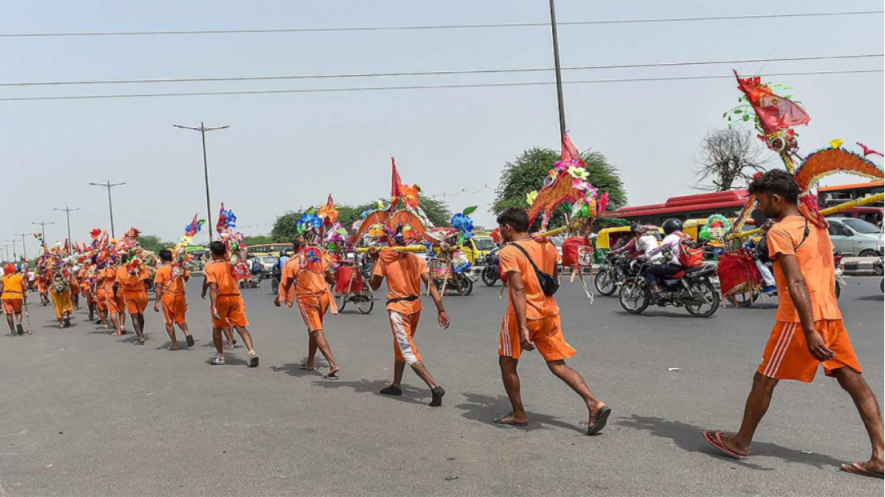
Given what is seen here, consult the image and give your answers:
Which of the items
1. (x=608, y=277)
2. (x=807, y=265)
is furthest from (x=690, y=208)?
(x=807, y=265)

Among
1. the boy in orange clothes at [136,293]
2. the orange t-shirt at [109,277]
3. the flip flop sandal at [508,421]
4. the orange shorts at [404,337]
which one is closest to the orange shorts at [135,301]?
the boy in orange clothes at [136,293]

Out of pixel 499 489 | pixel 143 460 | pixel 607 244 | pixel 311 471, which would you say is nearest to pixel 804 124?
pixel 499 489

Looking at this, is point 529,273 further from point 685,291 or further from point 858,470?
point 685,291

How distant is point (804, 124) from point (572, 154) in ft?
6.17

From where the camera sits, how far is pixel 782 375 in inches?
172

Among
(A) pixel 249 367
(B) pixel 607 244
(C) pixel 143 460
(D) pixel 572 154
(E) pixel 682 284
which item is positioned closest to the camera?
(C) pixel 143 460

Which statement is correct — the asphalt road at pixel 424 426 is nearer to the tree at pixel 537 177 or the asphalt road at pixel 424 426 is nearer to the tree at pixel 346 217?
the tree at pixel 537 177

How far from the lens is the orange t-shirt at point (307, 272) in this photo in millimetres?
8594

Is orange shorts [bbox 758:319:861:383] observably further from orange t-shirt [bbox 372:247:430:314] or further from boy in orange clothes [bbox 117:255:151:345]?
boy in orange clothes [bbox 117:255:151:345]

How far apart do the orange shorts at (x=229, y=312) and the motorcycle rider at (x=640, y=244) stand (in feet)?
24.7

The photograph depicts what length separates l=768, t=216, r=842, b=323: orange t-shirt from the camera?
4270mm

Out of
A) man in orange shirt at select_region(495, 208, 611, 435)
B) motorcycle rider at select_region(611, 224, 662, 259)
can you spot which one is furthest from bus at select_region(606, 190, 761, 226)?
man in orange shirt at select_region(495, 208, 611, 435)

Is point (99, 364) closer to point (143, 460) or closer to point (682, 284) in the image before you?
point (143, 460)

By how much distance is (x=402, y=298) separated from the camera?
7.02 meters
